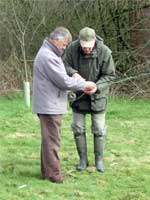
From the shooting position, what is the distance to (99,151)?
6691 mm

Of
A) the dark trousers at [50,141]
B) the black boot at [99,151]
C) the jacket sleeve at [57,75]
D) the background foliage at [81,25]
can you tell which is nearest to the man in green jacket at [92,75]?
the black boot at [99,151]

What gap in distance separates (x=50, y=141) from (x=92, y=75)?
1.00 m

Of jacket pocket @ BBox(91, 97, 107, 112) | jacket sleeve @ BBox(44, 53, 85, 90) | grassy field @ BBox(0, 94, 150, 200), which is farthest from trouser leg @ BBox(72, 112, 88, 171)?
jacket sleeve @ BBox(44, 53, 85, 90)

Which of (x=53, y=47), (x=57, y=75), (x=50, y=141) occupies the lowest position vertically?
(x=50, y=141)

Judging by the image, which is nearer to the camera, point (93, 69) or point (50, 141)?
point (50, 141)

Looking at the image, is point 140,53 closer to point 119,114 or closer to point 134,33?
point 134,33

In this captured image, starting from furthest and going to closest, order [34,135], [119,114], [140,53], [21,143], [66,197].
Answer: [140,53] < [119,114] < [34,135] < [21,143] < [66,197]

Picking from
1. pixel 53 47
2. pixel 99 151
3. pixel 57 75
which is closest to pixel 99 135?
pixel 99 151

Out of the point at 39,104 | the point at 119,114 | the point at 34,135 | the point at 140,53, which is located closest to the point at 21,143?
the point at 34,135

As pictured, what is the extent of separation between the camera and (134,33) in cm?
1517

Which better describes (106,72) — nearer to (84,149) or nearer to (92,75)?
(92,75)

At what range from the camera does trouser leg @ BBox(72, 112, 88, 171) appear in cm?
663

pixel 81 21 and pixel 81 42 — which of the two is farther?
pixel 81 21

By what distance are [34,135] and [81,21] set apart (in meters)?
6.94
